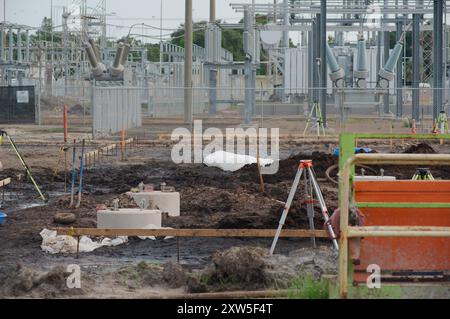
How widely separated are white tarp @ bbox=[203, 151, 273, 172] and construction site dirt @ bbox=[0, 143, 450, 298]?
0.29 meters

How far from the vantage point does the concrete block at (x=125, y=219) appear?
15.2 meters

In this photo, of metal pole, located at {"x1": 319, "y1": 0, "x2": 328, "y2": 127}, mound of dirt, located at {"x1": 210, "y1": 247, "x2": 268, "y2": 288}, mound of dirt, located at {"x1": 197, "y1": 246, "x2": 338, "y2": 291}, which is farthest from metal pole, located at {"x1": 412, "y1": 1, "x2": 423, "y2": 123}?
mound of dirt, located at {"x1": 210, "y1": 247, "x2": 268, "y2": 288}

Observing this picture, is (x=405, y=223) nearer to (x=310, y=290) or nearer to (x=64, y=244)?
(x=310, y=290)

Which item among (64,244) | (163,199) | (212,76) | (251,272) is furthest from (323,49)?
(251,272)

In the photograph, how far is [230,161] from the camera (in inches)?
1059

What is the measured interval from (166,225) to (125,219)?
5.11ft

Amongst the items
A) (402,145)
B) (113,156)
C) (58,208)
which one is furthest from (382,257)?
(402,145)

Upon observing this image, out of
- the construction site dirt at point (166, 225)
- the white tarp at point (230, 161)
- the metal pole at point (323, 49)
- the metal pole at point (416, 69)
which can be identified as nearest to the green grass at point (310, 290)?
the construction site dirt at point (166, 225)

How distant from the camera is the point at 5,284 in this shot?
10883 mm

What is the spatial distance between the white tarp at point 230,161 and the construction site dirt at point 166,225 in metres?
0.29

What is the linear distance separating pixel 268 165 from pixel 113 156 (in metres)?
7.50

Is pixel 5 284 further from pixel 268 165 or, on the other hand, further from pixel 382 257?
pixel 268 165

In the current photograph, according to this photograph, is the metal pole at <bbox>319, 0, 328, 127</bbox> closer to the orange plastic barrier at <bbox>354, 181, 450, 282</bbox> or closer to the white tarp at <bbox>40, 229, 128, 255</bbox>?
the white tarp at <bbox>40, 229, 128, 255</bbox>
